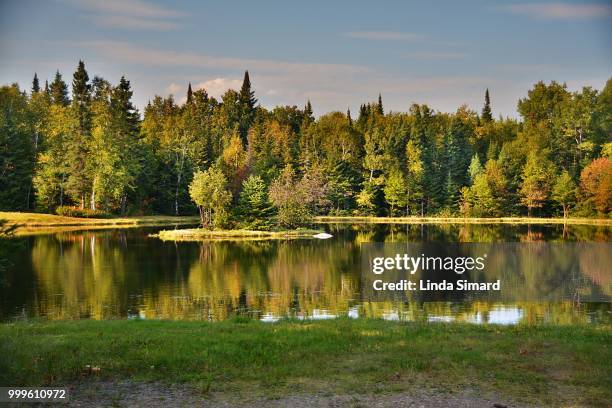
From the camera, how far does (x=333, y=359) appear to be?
439 inches

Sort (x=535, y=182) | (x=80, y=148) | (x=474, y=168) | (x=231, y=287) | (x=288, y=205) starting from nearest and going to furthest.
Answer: (x=231, y=287) → (x=288, y=205) → (x=80, y=148) → (x=535, y=182) → (x=474, y=168)

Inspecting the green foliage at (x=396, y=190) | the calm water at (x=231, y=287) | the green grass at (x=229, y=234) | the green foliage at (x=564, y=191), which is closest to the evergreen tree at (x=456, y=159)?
the green foliage at (x=396, y=190)

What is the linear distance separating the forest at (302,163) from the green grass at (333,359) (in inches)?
1635

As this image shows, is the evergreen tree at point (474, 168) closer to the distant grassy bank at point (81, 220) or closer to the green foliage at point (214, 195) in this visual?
the distant grassy bank at point (81, 220)

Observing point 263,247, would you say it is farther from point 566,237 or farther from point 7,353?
point 7,353

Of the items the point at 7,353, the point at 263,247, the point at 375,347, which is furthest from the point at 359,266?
the point at 7,353

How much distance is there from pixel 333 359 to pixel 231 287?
50.9 feet

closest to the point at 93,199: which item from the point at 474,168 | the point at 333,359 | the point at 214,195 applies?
the point at 214,195

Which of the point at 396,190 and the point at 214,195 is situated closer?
the point at 214,195

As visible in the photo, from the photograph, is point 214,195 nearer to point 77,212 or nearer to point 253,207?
point 253,207

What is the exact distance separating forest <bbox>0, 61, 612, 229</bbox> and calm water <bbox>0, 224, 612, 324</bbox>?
16188 millimetres

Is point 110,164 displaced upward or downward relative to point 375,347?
Result: upward

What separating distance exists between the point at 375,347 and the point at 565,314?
10.8 m

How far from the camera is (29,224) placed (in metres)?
62.0
